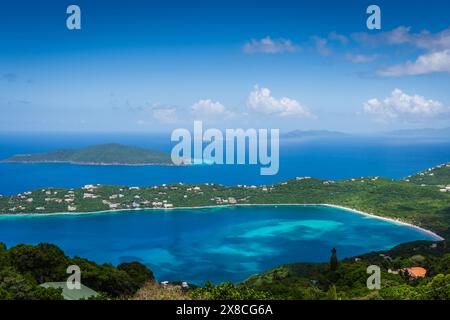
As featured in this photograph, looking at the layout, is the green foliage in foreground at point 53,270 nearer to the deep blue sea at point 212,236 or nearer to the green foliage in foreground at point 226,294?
the green foliage in foreground at point 226,294

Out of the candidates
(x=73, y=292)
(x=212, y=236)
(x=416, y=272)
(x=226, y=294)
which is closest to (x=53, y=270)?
(x=73, y=292)

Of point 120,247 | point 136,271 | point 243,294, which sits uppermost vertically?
point 243,294

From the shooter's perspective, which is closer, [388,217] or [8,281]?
[8,281]

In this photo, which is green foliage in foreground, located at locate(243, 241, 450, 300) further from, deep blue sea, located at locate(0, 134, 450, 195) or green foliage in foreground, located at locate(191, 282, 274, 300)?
deep blue sea, located at locate(0, 134, 450, 195)

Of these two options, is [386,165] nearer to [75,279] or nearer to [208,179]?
[208,179]
